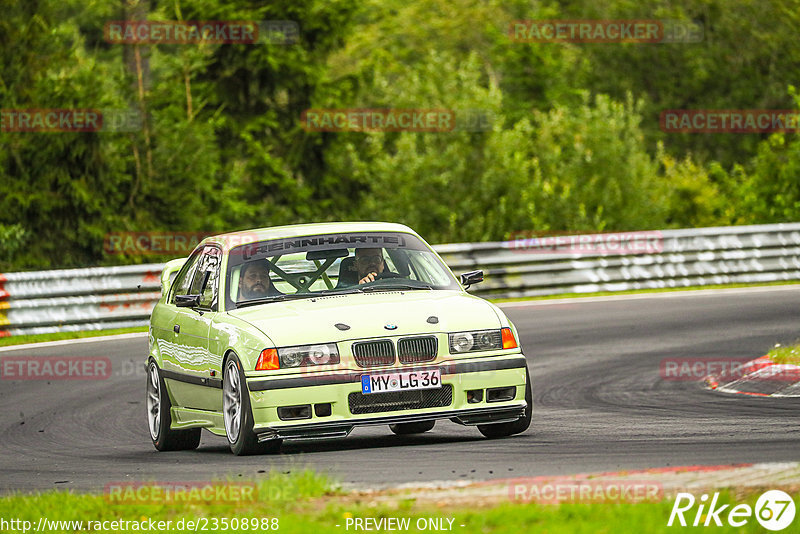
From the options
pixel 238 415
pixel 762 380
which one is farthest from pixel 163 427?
pixel 762 380

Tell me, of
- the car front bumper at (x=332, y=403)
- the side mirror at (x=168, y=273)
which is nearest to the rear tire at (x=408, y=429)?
the car front bumper at (x=332, y=403)

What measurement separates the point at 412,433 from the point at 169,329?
203 centimetres

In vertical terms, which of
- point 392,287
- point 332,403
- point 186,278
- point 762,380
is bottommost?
point 762,380

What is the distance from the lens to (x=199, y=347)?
32.6 ft

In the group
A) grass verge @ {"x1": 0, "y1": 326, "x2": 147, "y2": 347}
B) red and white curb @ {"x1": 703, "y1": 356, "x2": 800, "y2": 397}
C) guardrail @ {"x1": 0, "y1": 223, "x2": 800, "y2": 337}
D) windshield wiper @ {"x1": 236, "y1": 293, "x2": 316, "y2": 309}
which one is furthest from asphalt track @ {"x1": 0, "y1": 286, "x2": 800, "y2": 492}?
guardrail @ {"x1": 0, "y1": 223, "x2": 800, "y2": 337}

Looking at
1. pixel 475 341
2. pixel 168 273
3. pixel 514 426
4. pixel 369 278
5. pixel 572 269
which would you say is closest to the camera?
pixel 475 341

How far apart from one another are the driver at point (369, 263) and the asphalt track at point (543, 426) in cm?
120

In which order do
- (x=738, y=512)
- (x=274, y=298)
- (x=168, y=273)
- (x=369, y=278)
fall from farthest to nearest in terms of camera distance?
(x=168, y=273)
(x=369, y=278)
(x=274, y=298)
(x=738, y=512)

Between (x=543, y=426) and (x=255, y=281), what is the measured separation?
2353mm

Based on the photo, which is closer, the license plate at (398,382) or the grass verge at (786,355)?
the license plate at (398,382)

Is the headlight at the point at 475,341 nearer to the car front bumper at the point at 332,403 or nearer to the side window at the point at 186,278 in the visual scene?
the car front bumper at the point at 332,403

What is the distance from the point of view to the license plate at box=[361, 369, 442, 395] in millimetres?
8812

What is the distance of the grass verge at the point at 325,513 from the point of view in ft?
19.7

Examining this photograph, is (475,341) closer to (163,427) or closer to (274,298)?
(274,298)
